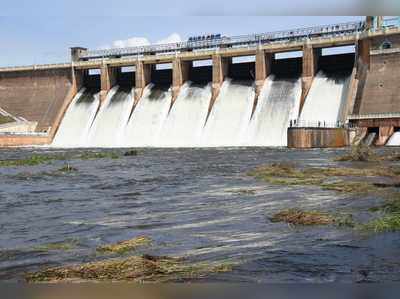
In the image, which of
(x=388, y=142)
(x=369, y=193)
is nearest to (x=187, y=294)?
(x=369, y=193)

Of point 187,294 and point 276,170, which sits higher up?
point 187,294

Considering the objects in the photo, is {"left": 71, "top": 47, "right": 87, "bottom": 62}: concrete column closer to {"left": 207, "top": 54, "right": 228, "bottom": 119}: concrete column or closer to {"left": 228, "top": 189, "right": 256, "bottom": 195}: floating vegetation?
{"left": 207, "top": 54, "right": 228, "bottom": 119}: concrete column

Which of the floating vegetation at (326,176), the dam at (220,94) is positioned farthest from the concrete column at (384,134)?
the floating vegetation at (326,176)

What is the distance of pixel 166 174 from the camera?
77.7ft

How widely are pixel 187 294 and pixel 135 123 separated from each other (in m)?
55.9

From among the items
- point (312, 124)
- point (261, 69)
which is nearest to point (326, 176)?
point (312, 124)

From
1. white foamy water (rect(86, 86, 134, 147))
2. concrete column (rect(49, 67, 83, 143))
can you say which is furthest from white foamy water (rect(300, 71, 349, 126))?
concrete column (rect(49, 67, 83, 143))

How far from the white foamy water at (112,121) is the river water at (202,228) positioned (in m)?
37.7

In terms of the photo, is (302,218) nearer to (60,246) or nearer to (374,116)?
(60,246)

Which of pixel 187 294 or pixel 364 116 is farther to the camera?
pixel 364 116

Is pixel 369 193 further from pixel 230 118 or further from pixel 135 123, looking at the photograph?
pixel 135 123

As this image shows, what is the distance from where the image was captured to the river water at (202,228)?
6.67 metres

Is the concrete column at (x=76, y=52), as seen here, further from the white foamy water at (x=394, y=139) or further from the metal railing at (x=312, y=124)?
the white foamy water at (x=394, y=139)

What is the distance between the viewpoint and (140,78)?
59.8 metres
